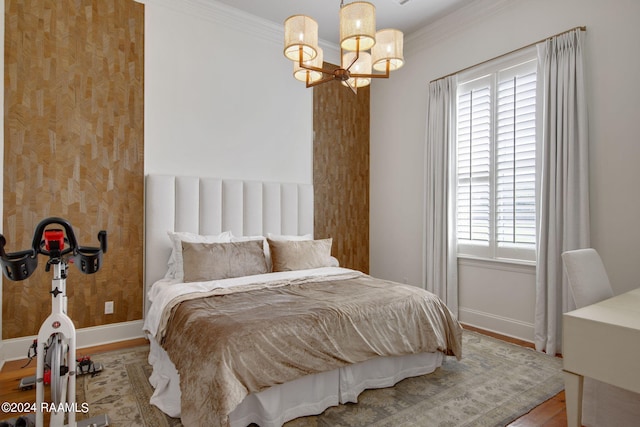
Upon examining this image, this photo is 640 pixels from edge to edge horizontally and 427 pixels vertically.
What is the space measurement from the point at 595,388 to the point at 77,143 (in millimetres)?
4064

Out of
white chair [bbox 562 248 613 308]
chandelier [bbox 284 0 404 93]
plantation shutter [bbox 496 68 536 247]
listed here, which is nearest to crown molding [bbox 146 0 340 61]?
chandelier [bbox 284 0 404 93]

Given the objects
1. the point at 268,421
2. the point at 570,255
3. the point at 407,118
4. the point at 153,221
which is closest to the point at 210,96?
the point at 153,221

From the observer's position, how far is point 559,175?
3.11 meters

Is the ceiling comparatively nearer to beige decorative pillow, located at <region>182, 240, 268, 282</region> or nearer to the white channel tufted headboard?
the white channel tufted headboard

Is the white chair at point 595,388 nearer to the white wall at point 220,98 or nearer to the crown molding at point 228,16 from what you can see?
the white wall at point 220,98

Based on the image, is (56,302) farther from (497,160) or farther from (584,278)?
(497,160)

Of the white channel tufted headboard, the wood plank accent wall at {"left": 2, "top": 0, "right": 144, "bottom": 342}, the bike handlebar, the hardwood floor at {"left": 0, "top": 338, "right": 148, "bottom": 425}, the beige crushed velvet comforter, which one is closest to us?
the bike handlebar

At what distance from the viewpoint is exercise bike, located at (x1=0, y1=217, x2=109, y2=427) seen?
5.50 feet

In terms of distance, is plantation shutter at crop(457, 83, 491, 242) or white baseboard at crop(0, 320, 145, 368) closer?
white baseboard at crop(0, 320, 145, 368)

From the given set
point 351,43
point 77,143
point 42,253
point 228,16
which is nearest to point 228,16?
point 228,16

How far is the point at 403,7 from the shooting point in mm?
3881

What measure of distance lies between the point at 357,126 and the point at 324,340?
11.5 ft

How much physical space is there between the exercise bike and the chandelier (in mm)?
1552

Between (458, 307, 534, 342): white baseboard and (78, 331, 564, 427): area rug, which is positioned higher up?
(458, 307, 534, 342): white baseboard
